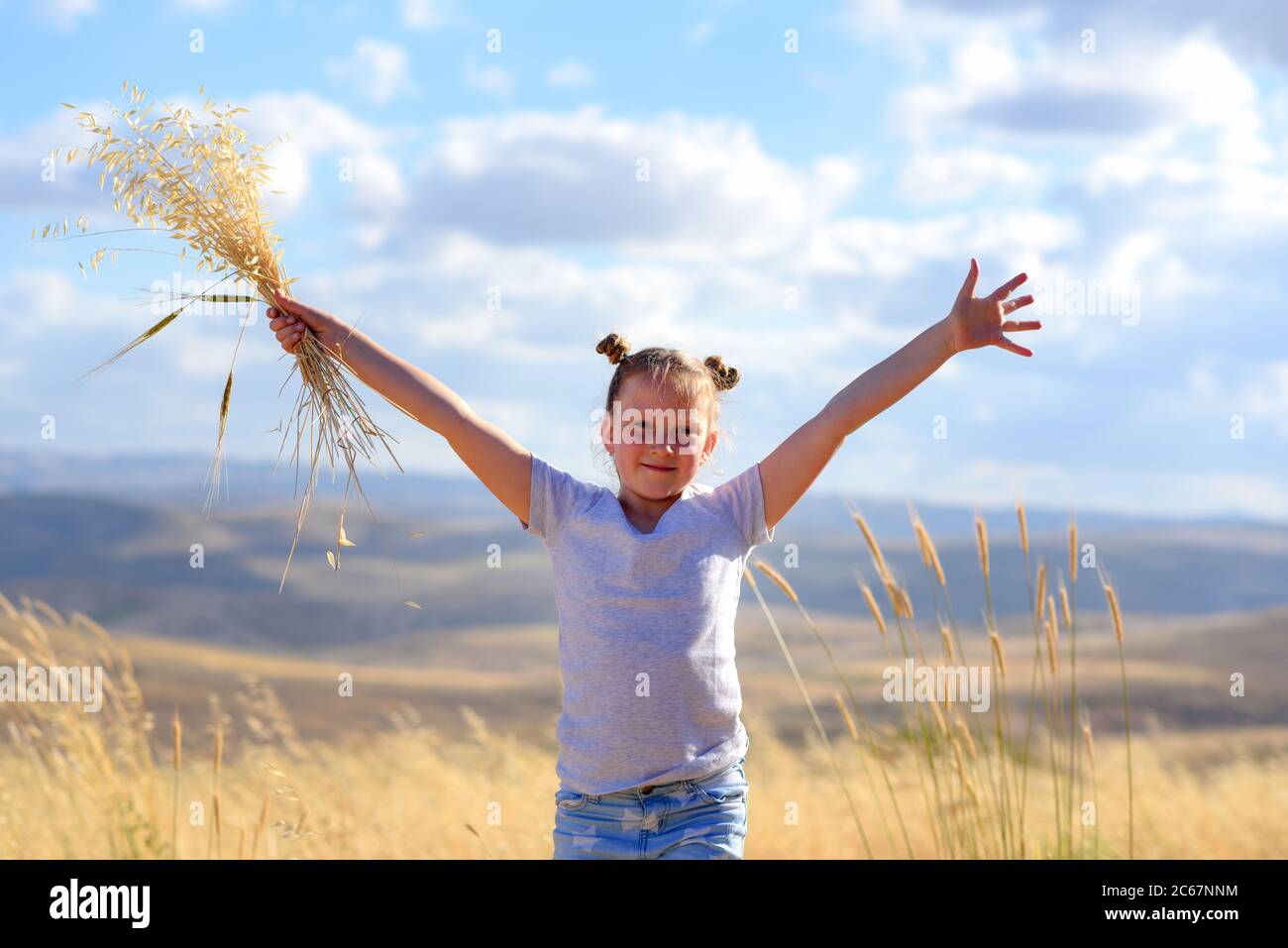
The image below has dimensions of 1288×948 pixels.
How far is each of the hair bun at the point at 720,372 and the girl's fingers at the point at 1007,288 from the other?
0.68 metres

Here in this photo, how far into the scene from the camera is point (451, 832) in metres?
5.87

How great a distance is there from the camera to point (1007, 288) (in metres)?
2.72

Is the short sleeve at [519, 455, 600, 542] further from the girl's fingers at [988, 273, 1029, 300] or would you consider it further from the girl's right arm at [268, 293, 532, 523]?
the girl's fingers at [988, 273, 1029, 300]

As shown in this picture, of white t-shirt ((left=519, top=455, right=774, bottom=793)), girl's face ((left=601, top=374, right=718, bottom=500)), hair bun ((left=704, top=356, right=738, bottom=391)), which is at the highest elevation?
hair bun ((left=704, top=356, right=738, bottom=391))

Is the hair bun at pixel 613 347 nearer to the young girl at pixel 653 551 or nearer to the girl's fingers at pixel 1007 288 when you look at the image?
the young girl at pixel 653 551

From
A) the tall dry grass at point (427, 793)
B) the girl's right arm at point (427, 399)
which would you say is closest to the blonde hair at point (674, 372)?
the girl's right arm at point (427, 399)

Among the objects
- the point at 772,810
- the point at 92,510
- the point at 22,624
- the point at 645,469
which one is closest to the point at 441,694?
the point at 772,810

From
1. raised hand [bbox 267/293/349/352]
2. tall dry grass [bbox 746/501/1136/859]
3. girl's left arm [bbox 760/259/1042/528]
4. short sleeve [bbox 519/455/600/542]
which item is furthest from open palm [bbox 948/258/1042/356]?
raised hand [bbox 267/293/349/352]

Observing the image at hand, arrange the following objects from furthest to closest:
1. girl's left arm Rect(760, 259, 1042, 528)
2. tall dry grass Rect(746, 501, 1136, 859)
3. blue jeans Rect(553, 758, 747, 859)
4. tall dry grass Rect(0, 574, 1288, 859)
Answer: tall dry grass Rect(0, 574, 1288, 859)
tall dry grass Rect(746, 501, 1136, 859)
girl's left arm Rect(760, 259, 1042, 528)
blue jeans Rect(553, 758, 747, 859)

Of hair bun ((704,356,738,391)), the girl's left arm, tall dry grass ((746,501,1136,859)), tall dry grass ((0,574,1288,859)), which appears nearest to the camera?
the girl's left arm

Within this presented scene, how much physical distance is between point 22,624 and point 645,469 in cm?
248

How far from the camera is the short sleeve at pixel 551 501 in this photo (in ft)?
9.02

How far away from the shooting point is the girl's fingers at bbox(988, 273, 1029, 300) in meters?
2.70

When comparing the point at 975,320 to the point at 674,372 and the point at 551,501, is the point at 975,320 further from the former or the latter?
the point at 551,501
